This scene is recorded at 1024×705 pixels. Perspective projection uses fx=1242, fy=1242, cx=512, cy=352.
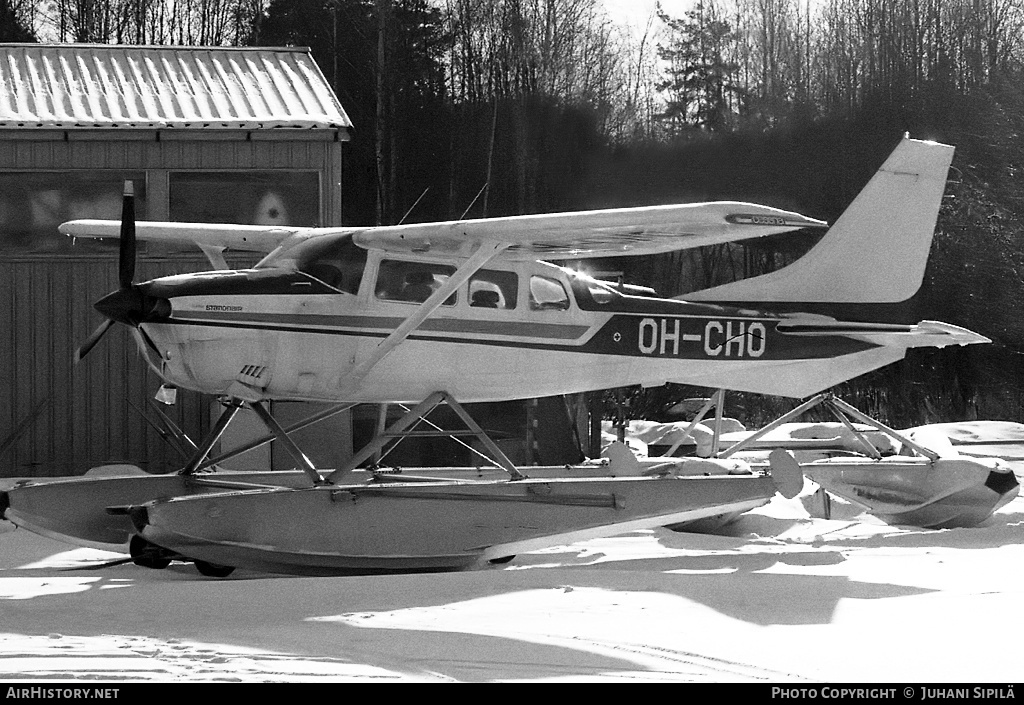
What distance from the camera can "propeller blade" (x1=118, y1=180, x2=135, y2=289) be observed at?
7.97 meters

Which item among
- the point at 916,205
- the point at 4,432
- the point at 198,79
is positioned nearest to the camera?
the point at 916,205

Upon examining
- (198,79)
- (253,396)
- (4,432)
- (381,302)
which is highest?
(198,79)

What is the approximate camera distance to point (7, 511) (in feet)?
27.0

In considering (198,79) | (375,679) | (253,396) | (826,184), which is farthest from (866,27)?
(375,679)

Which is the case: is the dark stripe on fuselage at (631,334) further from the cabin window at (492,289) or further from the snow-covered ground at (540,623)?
the snow-covered ground at (540,623)

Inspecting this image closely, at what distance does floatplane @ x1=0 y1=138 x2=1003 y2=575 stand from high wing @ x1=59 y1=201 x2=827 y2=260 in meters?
0.02

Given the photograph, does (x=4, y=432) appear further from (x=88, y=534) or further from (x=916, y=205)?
(x=916, y=205)

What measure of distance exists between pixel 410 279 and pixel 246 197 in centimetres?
566

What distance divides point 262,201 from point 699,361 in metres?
6.20

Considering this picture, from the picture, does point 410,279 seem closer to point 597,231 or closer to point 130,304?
point 597,231

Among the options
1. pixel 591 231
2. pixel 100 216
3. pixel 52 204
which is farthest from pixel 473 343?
pixel 52 204

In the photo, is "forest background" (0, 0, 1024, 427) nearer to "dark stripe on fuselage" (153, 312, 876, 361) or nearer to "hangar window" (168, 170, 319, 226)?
"hangar window" (168, 170, 319, 226)

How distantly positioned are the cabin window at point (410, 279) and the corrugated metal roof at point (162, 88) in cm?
561

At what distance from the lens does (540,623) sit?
223 inches
